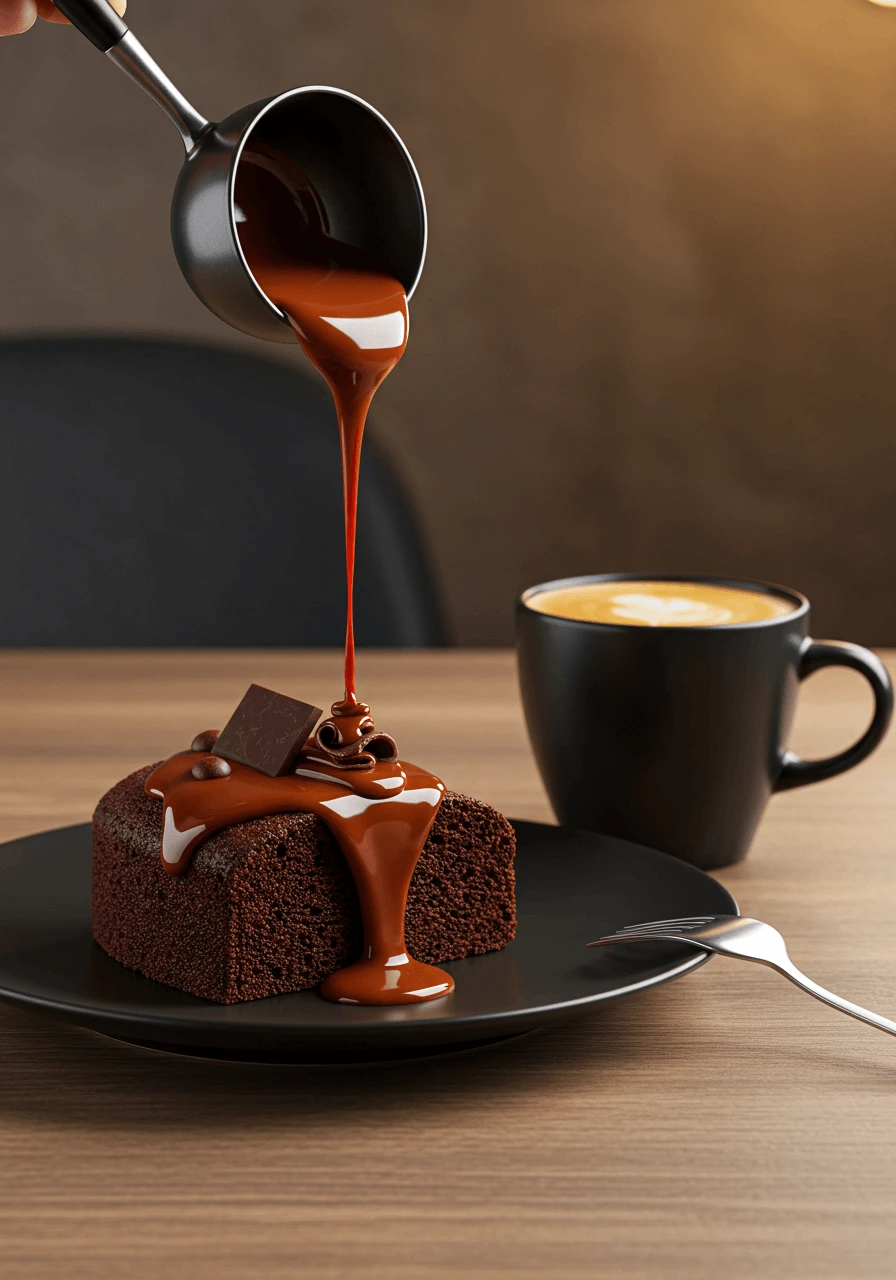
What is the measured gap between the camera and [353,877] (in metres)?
0.84

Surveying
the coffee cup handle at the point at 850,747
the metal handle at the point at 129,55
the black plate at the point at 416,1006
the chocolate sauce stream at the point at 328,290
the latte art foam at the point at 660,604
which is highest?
the metal handle at the point at 129,55

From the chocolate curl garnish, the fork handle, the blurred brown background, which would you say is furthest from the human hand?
the blurred brown background

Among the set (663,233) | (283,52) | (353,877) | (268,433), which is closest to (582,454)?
(663,233)

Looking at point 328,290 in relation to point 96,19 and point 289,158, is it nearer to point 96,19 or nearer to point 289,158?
point 289,158

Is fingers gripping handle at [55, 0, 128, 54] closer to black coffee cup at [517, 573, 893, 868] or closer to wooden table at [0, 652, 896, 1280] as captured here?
black coffee cup at [517, 573, 893, 868]

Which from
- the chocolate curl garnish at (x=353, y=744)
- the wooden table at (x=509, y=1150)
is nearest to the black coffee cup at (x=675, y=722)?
the wooden table at (x=509, y=1150)

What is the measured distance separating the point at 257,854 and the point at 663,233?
315cm

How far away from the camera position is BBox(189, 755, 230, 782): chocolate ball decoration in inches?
33.0

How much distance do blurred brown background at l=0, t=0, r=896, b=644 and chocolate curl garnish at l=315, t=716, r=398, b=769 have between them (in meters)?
2.87

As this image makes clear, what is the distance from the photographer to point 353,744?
861 mm

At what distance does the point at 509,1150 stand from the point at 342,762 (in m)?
0.27

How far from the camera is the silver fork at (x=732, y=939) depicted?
77 cm

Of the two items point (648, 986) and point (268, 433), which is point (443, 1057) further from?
point (268, 433)

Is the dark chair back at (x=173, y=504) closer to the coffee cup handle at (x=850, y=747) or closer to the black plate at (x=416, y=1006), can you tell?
the coffee cup handle at (x=850, y=747)
